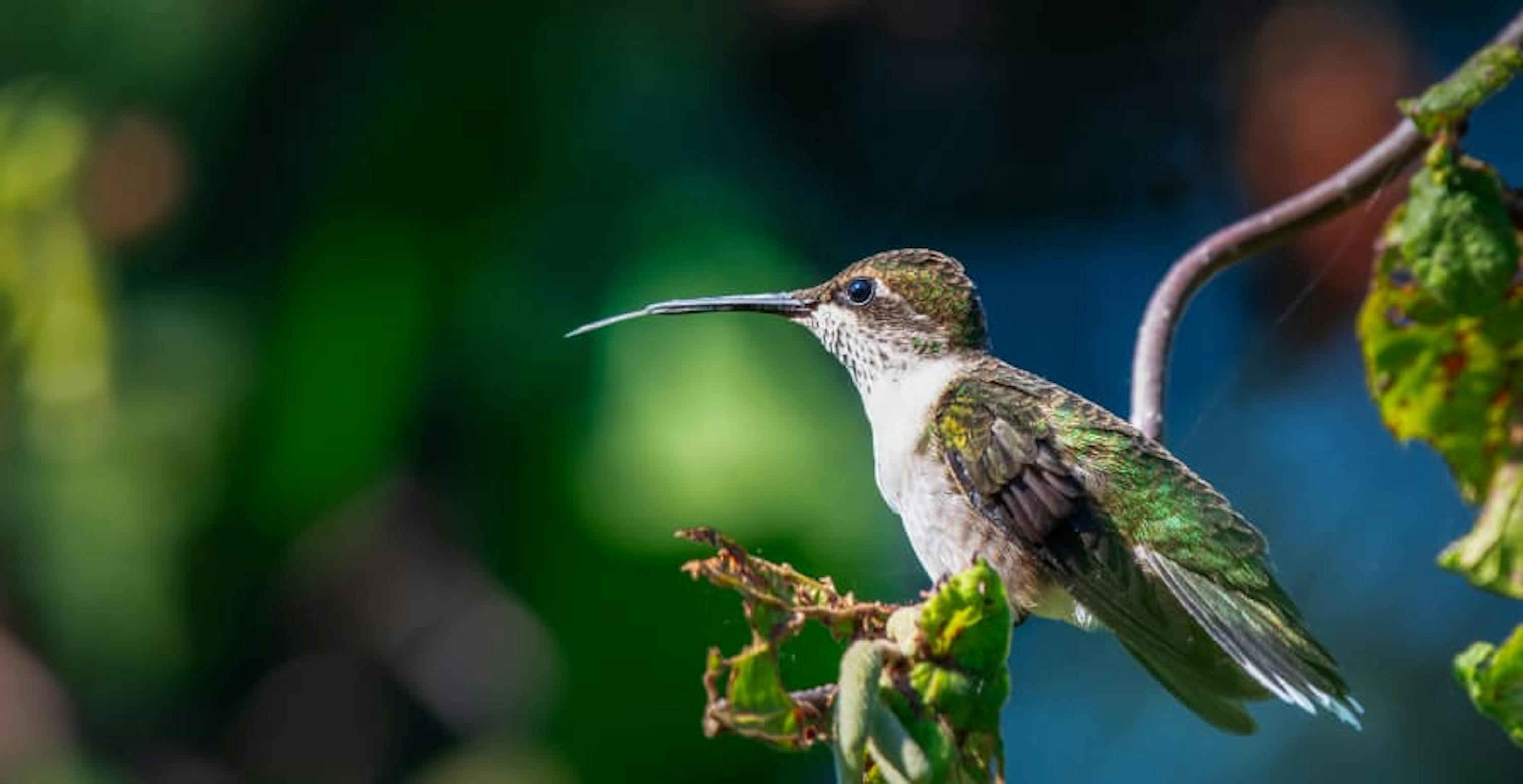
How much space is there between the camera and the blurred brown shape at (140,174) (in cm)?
543

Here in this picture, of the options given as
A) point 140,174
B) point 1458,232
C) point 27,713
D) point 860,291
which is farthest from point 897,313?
point 140,174

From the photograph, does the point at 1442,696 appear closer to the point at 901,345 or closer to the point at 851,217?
the point at 851,217

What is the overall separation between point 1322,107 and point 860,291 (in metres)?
4.22

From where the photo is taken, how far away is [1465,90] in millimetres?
1872

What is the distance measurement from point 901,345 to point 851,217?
4.62 m

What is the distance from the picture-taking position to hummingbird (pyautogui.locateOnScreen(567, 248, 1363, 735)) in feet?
5.90

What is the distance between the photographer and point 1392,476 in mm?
6086

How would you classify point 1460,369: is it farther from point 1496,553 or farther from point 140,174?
point 140,174

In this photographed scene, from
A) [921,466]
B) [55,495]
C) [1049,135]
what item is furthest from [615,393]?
[1049,135]

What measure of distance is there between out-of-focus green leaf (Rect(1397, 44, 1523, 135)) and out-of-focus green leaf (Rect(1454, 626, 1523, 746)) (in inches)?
20.5

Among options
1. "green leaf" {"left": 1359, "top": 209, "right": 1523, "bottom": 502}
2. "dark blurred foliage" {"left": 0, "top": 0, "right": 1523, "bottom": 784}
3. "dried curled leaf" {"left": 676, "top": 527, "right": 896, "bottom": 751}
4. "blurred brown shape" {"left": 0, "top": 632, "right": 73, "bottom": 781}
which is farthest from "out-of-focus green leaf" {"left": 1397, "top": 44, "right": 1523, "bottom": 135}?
"blurred brown shape" {"left": 0, "top": 632, "right": 73, "bottom": 781}

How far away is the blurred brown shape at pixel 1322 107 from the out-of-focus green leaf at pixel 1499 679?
12.0ft

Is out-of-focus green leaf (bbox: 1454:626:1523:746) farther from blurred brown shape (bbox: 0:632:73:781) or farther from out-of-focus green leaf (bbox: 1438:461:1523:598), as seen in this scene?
blurred brown shape (bbox: 0:632:73:781)

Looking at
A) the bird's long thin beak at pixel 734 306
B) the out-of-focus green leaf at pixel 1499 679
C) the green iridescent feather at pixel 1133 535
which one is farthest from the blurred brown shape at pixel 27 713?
the out-of-focus green leaf at pixel 1499 679
